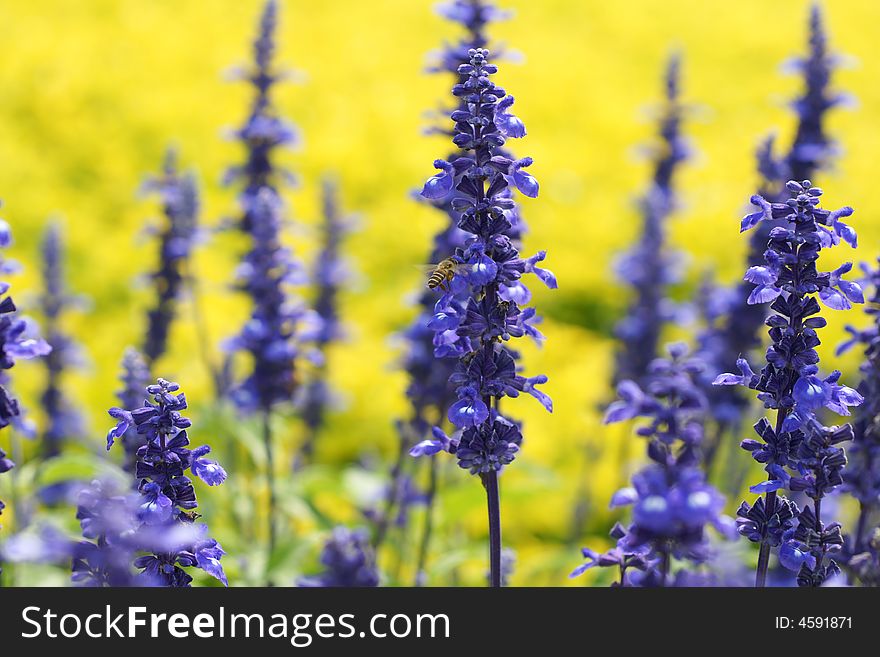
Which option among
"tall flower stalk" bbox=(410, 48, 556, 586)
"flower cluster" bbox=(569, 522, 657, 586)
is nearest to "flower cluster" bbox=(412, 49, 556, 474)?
"tall flower stalk" bbox=(410, 48, 556, 586)

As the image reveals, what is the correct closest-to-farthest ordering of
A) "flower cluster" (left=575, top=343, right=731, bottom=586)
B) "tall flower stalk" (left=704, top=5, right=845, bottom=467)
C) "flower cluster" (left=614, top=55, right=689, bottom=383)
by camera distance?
"flower cluster" (left=575, top=343, right=731, bottom=586)
"tall flower stalk" (left=704, top=5, right=845, bottom=467)
"flower cluster" (left=614, top=55, right=689, bottom=383)

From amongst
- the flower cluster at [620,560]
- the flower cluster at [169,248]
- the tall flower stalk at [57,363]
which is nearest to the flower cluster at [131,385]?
the flower cluster at [620,560]

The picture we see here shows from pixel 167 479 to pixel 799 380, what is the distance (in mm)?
1490

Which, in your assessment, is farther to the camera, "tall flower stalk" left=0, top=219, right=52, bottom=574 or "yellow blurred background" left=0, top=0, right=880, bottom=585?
"yellow blurred background" left=0, top=0, right=880, bottom=585

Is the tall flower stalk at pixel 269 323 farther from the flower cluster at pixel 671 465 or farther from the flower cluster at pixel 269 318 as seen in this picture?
the flower cluster at pixel 671 465

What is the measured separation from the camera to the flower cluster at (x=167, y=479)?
2.38 m

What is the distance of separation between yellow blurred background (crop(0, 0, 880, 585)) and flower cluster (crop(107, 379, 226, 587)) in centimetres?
A: 203

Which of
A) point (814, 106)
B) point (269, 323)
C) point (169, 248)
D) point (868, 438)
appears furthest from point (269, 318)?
point (814, 106)

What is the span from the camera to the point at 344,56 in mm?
11680

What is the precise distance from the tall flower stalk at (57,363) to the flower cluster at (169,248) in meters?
0.57

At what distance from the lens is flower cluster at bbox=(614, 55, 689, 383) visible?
5.79m

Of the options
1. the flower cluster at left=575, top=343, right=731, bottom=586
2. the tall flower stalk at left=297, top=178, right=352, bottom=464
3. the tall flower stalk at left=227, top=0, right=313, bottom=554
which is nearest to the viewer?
the flower cluster at left=575, top=343, right=731, bottom=586
